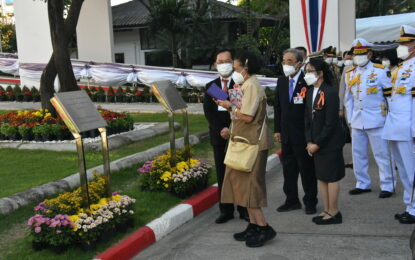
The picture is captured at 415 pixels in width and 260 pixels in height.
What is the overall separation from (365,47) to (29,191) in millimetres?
4569

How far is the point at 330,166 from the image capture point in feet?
16.9

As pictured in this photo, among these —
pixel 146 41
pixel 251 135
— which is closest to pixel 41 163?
pixel 251 135

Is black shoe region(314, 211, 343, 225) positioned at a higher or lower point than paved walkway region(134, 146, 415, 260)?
higher

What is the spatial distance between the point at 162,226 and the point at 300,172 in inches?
70.2

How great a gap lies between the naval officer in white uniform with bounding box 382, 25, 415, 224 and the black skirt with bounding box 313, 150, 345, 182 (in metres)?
0.66

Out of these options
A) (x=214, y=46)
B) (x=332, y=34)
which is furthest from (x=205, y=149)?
(x=214, y=46)

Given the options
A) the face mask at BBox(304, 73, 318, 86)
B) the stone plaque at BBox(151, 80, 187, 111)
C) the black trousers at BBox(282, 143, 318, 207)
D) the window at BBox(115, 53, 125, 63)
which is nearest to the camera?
the face mask at BBox(304, 73, 318, 86)

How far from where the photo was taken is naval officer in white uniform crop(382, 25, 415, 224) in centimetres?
510

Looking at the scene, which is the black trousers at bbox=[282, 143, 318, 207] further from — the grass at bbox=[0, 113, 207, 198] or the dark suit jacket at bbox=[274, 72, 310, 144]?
the grass at bbox=[0, 113, 207, 198]

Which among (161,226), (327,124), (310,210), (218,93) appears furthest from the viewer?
(310,210)

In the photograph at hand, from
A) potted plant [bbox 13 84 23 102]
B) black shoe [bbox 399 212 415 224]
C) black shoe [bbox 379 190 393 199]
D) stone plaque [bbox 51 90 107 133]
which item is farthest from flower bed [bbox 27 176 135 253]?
potted plant [bbox 13 84 23 102]

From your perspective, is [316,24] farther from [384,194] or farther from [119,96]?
[119,96]

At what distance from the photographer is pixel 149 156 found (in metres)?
8.08

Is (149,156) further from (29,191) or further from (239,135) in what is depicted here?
(239,135)
